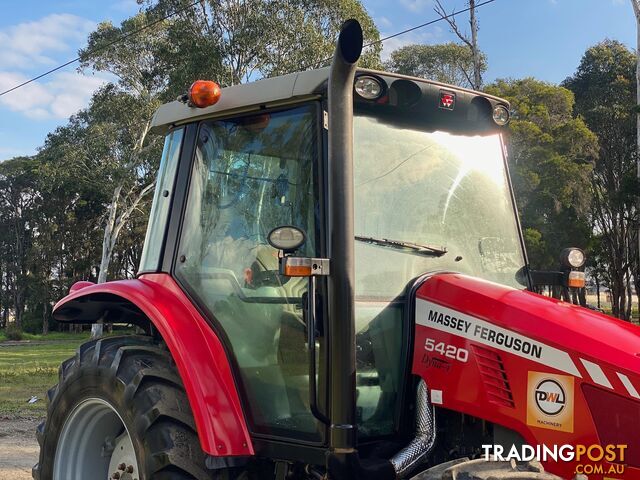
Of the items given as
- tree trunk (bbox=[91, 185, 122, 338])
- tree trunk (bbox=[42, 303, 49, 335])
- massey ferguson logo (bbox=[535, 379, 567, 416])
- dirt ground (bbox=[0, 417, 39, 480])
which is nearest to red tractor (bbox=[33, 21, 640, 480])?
massey ferguson logo (bbox=[535, 379, 567, 416])

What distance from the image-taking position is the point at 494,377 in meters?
2.55

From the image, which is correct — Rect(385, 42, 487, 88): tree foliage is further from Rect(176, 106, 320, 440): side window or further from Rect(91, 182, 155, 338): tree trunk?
Rect(176, 106, 320, 440): side window

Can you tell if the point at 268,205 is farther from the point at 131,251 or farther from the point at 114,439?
the point at 131,251

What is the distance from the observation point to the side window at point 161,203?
11.5 ft

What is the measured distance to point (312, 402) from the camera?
104 inches

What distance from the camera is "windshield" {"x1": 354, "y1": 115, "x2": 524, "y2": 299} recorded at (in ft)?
9.72

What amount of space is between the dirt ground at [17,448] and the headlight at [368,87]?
4028mm

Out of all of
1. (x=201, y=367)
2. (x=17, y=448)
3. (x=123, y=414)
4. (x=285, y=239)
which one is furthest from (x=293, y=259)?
(x=17, y=448)

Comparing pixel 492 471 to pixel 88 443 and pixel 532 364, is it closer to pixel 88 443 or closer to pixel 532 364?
pixel 532 364

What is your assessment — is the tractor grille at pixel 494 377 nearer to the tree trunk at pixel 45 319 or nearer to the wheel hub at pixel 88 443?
the wheel hub at pixel 88 443

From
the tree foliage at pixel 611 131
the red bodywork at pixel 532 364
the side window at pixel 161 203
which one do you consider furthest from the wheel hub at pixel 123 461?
the tree foliage at pixel 611 131

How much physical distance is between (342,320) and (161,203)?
4.99 ft

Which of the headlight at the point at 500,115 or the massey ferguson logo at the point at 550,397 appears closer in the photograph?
the massey ferguson logo at the point at 550,397

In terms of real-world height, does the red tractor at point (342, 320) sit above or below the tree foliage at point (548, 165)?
below
